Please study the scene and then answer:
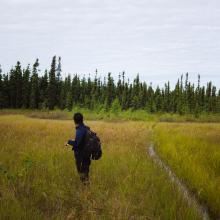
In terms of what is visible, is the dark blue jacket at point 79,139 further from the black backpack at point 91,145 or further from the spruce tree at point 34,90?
the spruce tree at point 34,90

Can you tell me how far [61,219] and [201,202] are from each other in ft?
9.23

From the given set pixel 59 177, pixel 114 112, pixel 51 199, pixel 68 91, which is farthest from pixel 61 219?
pixel 68 91

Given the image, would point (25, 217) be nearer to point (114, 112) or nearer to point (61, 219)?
point (61, 219)

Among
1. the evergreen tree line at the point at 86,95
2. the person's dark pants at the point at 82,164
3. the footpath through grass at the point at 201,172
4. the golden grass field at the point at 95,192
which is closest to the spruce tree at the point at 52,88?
the evergreen tree line at the point at 86,95

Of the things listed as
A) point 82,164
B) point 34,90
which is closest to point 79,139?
point 82,164

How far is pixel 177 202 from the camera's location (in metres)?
5.50

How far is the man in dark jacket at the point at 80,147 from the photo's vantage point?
6.36 metres

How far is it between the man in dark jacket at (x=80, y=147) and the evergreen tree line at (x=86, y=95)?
5527 centimetres

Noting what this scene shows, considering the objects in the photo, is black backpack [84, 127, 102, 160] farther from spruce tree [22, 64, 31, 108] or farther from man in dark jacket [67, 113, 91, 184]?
spruce tree [22, 64, 31, 108]

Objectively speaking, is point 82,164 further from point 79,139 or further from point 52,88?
point 52,88

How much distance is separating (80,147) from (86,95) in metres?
75.5

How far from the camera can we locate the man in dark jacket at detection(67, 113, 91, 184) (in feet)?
20.9

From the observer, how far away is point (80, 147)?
21.2 ft

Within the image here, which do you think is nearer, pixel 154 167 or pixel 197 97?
pixel 154 167
